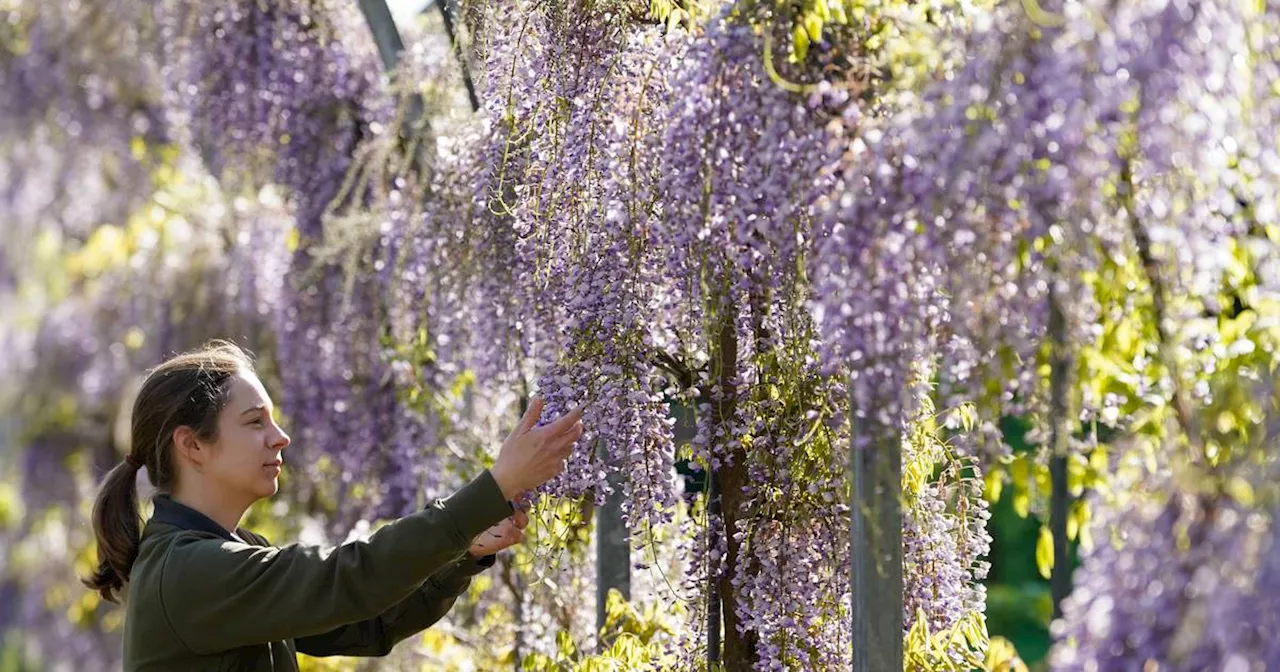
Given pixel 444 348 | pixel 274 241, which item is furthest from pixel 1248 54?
pixel 274 241

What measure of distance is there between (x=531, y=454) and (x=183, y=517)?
1.49 ft

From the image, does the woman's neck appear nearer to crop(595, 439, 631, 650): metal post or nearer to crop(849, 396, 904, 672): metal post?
crop(849, 396, 904, 672): metal post

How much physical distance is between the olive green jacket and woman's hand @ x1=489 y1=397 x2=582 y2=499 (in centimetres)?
3

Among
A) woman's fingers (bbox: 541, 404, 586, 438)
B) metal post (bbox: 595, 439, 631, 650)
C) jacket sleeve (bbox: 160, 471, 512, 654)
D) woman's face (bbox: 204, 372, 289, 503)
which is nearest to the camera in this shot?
jacket sleeve (bbox: 160, 471, 512, 654)

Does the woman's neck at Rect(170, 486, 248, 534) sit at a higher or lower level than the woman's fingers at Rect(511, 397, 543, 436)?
lower

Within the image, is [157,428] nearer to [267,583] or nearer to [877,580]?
[267,583]

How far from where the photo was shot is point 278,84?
4.38 m

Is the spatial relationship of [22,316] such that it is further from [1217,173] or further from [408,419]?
[1217,173]

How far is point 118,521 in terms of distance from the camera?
2.10 meters

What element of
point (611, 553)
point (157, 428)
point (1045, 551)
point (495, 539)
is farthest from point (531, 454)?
point (611, 553)

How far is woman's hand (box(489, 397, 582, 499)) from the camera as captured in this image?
1.88 m

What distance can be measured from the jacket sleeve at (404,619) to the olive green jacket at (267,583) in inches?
9.1

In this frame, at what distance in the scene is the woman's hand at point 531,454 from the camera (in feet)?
6.15

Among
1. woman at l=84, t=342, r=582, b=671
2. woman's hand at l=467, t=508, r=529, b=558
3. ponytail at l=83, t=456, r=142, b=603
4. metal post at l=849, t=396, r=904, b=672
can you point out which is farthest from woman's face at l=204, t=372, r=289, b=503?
metal post at l=849, t=396, r=904, b=672
